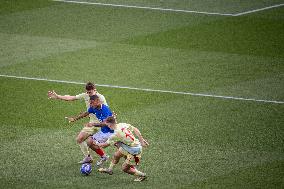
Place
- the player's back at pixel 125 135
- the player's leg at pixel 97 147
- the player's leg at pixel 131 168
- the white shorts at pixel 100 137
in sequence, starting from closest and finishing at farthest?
the player's back at pixel 125 135
the player's leg at pixel 131 168
the white shorts at pixel 100 137
the player's leg at pixel 97 147

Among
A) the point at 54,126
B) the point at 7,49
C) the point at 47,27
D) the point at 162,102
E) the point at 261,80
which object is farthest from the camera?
the point at 47,27

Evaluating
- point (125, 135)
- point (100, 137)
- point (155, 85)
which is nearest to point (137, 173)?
point (125, 135)

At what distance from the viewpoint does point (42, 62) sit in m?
29.5

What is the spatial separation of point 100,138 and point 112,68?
8.07 metres

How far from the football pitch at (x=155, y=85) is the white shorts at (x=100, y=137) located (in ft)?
2.12

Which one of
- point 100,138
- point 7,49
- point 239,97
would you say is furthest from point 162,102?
point 7,49

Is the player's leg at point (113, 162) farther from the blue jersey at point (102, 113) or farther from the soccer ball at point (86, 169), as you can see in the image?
the blue jersey at point (102, 113)

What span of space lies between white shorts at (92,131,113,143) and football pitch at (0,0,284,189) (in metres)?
0.65

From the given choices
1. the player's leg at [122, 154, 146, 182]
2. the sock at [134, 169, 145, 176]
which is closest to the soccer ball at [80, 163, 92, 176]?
the player's leg at [122, 154, 146, 182]

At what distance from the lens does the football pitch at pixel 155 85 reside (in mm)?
20922

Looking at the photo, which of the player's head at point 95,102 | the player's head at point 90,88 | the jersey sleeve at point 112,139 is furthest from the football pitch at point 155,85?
the player's head at point 90,88

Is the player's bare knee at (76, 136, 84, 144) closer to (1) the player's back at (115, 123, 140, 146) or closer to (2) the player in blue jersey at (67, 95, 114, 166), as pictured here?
(2) the player in blue jersey at (67, 95, 114, 166)

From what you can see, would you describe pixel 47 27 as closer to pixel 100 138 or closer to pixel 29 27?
pixel 29 27

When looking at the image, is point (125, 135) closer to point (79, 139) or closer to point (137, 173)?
point (137, 173)
